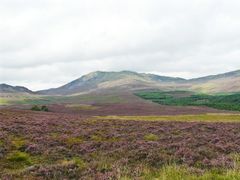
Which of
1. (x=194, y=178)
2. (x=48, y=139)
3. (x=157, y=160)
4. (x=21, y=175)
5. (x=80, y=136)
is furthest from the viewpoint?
(x=80, y=136)

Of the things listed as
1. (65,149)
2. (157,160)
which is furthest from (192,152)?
(65,149)

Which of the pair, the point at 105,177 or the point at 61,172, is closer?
the point at 105,177

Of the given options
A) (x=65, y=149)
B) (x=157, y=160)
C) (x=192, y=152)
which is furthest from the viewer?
(x=65, y=149)

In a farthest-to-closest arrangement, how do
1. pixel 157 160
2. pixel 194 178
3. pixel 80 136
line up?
1. pixel 80 136
2. pixel 157 160
3. pixel 194 178

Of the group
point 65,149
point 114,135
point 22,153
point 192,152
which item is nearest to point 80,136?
point 114,135

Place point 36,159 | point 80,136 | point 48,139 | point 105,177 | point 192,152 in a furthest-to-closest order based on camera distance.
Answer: point 80,136, point 48,139, point 36,159, point 192,152, point 105,177

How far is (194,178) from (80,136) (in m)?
20.9

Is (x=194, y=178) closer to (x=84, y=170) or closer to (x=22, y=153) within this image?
(x=84, y=170)

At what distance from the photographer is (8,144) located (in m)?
25.8

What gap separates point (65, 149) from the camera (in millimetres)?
24766

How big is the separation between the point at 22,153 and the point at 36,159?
1.45 meters

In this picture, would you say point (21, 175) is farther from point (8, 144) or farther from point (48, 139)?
point (48, 139)

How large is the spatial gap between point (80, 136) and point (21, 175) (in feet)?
54.6

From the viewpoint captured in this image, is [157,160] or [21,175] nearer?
[21,175]
